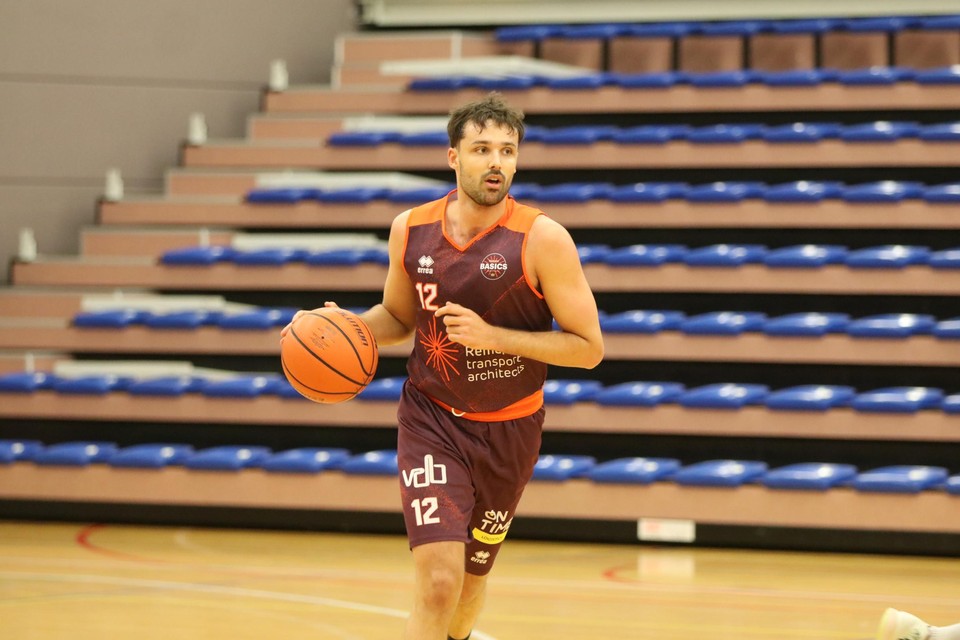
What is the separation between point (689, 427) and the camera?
6.65 m

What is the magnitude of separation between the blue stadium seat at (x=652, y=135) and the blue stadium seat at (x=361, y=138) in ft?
4.90

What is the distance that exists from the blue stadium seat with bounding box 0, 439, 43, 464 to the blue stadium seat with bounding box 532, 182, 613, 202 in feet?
10.4

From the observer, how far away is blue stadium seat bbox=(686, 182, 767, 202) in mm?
7539

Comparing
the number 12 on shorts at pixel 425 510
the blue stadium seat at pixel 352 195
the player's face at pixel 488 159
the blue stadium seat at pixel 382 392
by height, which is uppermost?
the player's face at pixel 488 159

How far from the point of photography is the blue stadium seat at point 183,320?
7.45 metres

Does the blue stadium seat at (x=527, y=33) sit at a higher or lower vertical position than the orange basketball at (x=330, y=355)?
higher

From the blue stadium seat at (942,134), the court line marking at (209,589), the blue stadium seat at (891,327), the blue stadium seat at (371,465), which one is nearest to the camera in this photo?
the court line marking at (209,589)

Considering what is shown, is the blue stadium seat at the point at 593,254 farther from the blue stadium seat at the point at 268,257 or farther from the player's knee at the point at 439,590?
the player's knee at the point at 439,590

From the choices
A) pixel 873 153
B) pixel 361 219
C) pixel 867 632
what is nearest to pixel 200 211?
pixel 361 219

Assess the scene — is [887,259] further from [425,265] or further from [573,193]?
[425,265]

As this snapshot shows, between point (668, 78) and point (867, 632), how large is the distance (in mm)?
4900

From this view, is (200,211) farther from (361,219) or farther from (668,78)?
(668,78)

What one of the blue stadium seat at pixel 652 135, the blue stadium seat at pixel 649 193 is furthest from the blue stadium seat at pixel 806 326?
the blue stadium seat at pixel 652 135

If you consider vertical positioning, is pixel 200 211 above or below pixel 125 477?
Result: above
